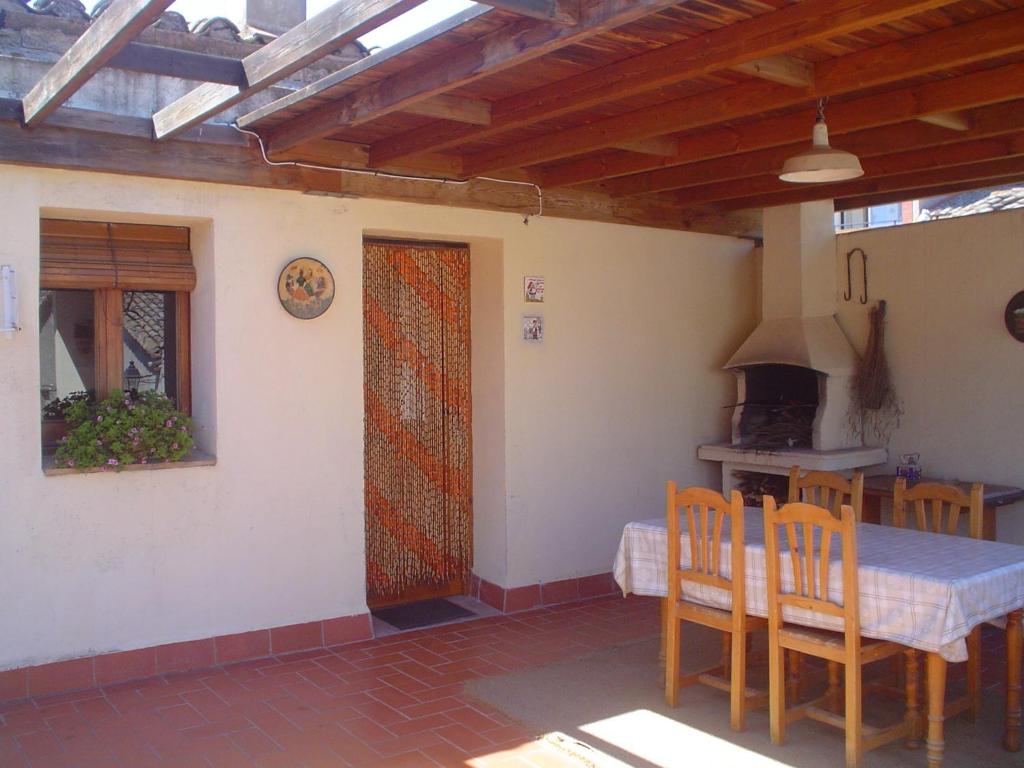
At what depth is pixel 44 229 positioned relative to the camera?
4.73 metres

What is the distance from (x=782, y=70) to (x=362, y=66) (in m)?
1.68

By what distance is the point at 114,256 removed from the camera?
4863 mm

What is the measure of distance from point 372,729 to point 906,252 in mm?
4742

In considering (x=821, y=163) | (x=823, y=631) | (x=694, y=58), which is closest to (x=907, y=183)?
(x=821, y=163)

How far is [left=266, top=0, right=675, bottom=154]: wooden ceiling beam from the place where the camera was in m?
2.99

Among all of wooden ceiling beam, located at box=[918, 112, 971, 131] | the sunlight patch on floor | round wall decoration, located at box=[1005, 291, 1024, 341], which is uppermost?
wooden ceiling beam, located at box=[918, 112, 971, 131]

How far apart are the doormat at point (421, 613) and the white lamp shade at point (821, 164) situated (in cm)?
331

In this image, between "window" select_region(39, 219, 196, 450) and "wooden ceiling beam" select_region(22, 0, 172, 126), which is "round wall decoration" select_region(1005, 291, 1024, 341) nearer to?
"window" select_region(39, 219, 196, 450)

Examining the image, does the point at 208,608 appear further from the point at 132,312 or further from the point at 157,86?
the point at 157,86

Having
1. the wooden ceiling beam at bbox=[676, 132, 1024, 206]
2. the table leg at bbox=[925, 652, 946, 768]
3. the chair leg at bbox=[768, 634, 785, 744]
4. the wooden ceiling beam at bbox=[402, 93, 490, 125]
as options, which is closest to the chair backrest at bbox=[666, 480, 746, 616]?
the chair leg at bbox=[768, 634, 785, 744]

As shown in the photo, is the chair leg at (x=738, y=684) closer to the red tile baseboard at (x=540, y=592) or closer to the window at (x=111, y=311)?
the red tile baseboard at (x=540, y=592)

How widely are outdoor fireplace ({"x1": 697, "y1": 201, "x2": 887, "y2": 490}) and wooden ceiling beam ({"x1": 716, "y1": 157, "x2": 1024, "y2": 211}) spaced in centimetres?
17

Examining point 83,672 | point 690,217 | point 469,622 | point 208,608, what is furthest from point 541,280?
point 83,672

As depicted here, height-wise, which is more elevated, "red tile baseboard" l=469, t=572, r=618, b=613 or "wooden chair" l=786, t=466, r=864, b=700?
"wooden chair" l=786, t=466, r=864, b=700
